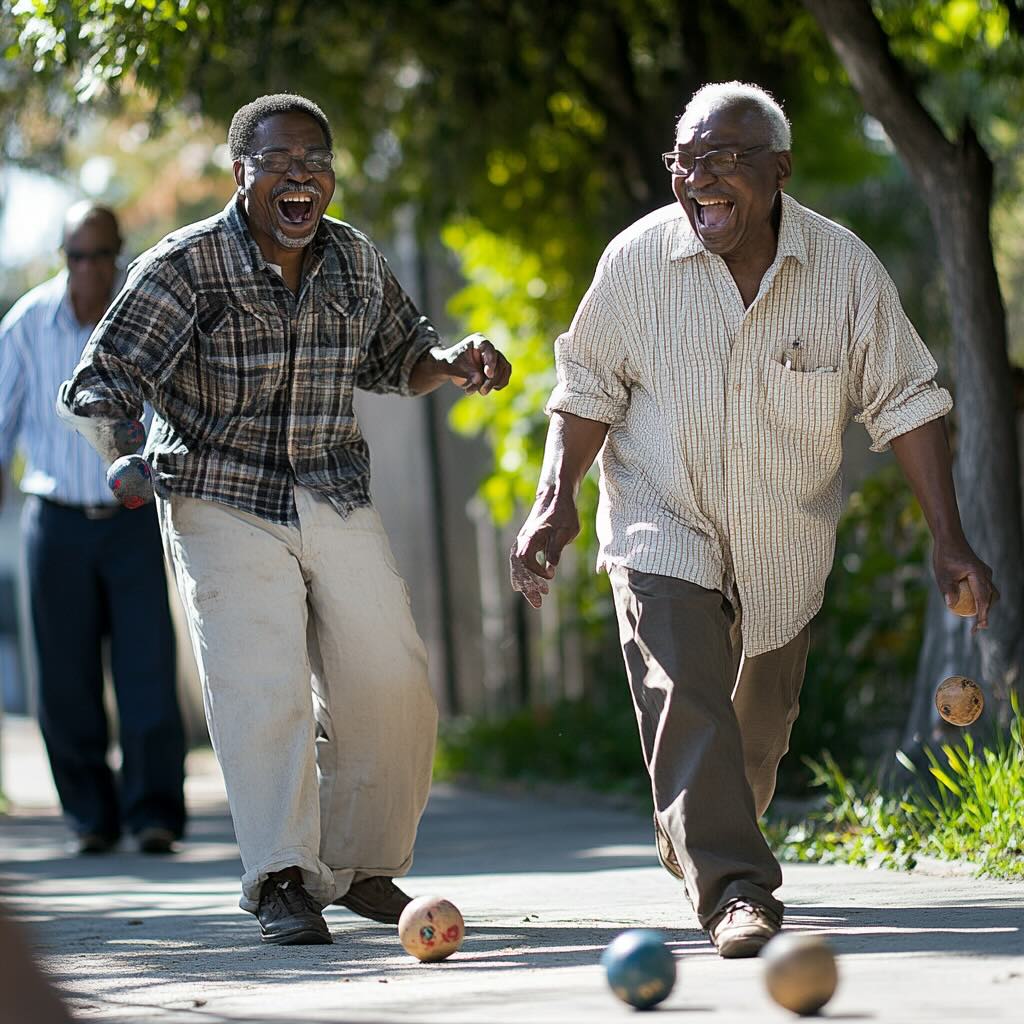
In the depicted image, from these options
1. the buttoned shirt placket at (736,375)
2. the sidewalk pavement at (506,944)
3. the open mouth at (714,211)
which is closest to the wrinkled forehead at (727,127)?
the open mouth at (714,211)

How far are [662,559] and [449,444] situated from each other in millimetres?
8922

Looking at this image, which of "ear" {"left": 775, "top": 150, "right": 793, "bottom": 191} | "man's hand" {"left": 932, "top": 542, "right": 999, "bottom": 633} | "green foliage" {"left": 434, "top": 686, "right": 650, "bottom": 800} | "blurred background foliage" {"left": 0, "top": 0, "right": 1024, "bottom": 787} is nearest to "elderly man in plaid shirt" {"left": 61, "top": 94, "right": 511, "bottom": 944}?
"ear" {"left": 775, "top": 150, "right": 793, "bottom": 191}

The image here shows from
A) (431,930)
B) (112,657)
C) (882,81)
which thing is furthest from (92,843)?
(882,81)

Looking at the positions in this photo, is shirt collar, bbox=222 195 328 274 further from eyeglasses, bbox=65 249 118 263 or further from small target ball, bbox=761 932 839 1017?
eyeglasses, bbox=65 249 118 263

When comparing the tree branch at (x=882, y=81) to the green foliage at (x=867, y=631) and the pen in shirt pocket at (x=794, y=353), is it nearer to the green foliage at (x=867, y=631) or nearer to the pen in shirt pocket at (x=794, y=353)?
the green foliage at (x=867, y=631)

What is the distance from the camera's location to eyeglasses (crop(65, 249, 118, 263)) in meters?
8.03

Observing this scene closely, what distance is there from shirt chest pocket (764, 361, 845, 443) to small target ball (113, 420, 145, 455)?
154 cm

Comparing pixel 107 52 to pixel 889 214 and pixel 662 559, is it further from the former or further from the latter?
pixel 889 214

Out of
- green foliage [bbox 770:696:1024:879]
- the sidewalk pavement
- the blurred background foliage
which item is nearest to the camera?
the sidewalk pavement

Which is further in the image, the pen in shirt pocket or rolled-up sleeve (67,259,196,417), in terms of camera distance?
rolled-up sleeve (67,259,196,417)

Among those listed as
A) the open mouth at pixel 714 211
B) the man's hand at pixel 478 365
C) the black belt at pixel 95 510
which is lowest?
the black belt at pixel 95 510

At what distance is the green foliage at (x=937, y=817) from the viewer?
5.73m

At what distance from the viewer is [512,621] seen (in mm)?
12586

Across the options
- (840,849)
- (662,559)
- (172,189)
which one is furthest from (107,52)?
(172,189)
